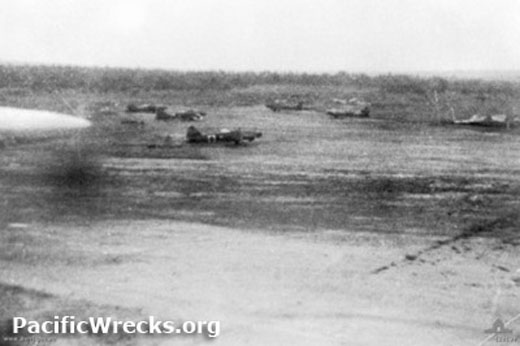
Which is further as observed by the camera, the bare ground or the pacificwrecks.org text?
the bare ground

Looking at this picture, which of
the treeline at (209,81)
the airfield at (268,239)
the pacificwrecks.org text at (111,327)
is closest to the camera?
the pacificwrecks.org text at (111,327)

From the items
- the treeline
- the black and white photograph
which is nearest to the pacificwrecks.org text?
the black and white photograph

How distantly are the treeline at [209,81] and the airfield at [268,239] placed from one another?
374 cm

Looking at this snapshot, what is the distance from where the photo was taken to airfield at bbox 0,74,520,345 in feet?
19.5

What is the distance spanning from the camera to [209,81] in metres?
23.9

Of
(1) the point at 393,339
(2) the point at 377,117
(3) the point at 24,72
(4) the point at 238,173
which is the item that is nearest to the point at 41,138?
(3) the point at 24,72

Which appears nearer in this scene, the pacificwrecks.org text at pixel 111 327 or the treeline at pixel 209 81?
the pacificwrecks.org text at pixel 111 327

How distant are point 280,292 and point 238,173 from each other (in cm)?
595

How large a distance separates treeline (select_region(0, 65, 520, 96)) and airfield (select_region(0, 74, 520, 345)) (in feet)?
12.3

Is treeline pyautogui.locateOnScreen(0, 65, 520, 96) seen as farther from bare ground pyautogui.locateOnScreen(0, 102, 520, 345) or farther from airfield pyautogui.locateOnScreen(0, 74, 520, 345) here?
bare ground pyautogui.locateOnScreen(0, 102, 520, 345)

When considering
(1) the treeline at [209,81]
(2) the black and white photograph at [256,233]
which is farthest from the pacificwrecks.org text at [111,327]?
(1) the treeline at [209,81]

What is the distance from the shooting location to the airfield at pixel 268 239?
19.5 feet

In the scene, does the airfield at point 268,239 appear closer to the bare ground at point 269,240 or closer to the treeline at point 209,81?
the bare ground at point 269,240

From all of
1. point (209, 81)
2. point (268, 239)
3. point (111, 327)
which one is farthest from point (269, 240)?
point (209, 81)
